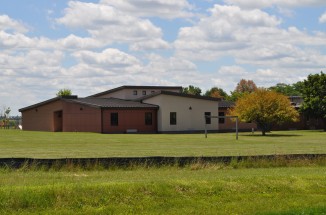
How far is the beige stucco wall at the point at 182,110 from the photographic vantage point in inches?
2494

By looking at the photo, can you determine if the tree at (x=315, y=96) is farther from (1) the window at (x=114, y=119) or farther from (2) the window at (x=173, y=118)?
(1) the window at (x=114, y=119)

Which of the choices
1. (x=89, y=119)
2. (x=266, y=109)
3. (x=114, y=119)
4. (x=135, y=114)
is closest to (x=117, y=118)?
(x=114, y=119)

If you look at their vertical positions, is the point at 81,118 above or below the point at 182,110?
below

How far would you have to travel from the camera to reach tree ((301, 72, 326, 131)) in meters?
66.9

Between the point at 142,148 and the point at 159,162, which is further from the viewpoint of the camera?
the point at 142,148

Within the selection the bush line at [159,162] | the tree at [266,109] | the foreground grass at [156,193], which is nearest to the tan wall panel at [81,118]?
the tree at [266,109]

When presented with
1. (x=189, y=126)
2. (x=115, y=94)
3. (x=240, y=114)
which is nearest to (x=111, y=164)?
(x=240, y=114)

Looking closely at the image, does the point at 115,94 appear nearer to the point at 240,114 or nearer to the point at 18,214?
the point at 240,114

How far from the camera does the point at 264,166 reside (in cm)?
2111

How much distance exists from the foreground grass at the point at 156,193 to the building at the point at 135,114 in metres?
42.6

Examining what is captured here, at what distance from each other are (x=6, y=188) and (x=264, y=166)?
10.5 metres

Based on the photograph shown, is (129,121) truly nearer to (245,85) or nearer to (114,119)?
(114,119)

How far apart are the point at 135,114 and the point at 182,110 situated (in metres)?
5.48

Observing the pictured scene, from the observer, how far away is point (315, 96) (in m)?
67.7
